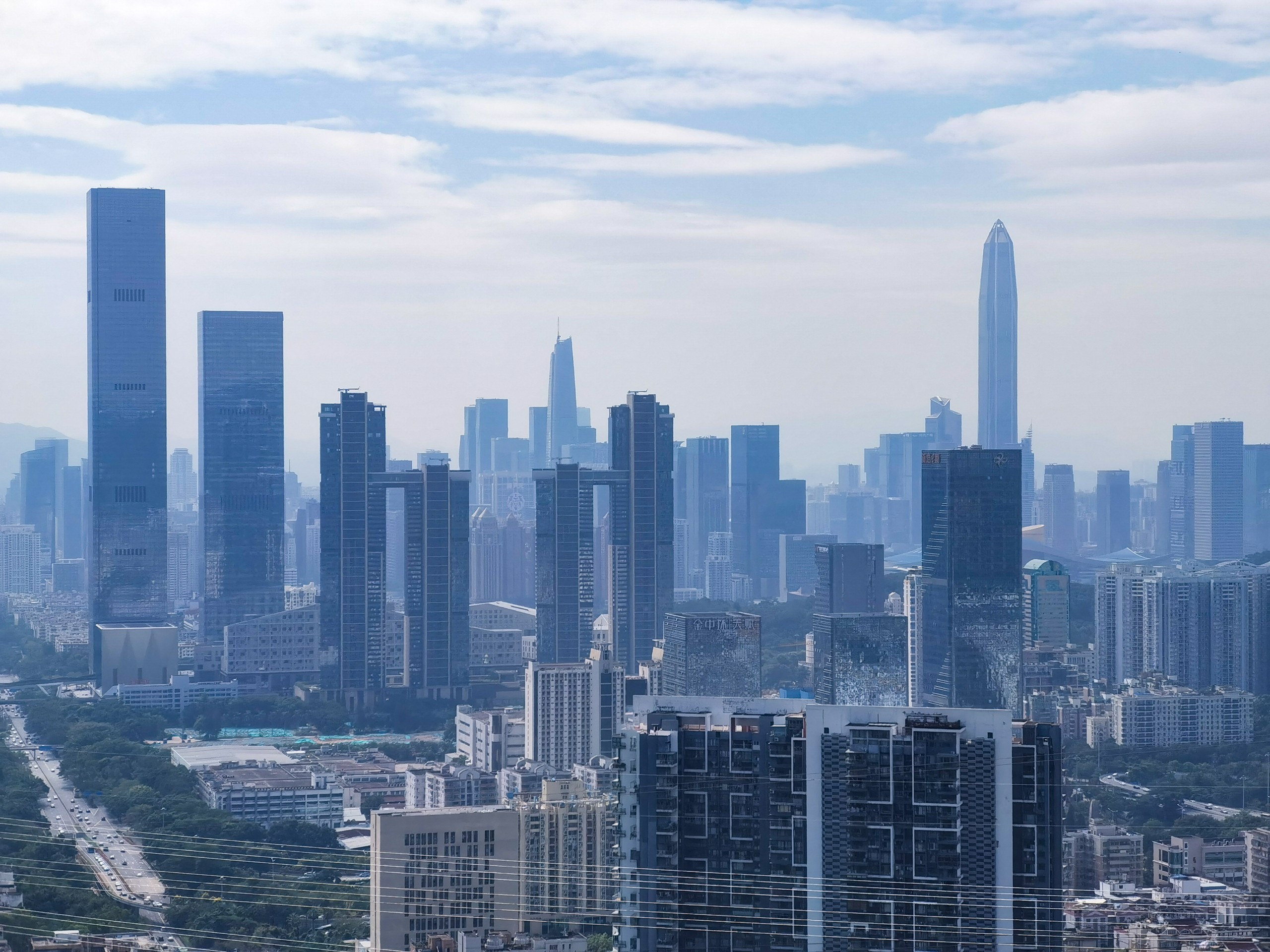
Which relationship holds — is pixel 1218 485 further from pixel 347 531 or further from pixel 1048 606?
pixel 347 531

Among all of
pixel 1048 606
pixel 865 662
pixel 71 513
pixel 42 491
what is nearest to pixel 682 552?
pixel 1048 606

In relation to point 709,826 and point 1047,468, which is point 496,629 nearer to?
point 1047,468

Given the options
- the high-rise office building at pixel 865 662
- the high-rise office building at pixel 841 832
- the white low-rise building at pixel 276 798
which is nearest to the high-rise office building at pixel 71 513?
the high-rise office building at pixel 865 662

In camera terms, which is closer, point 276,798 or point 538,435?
point 276,798

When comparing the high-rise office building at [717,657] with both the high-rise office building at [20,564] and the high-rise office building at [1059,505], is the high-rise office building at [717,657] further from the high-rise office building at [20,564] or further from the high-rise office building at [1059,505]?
the high-rise office building at [20,564]

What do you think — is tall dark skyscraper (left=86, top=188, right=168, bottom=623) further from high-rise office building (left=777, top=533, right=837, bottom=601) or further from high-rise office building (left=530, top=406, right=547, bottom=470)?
high-rise office building (left=530, top=406, right=547, bottom=470)
